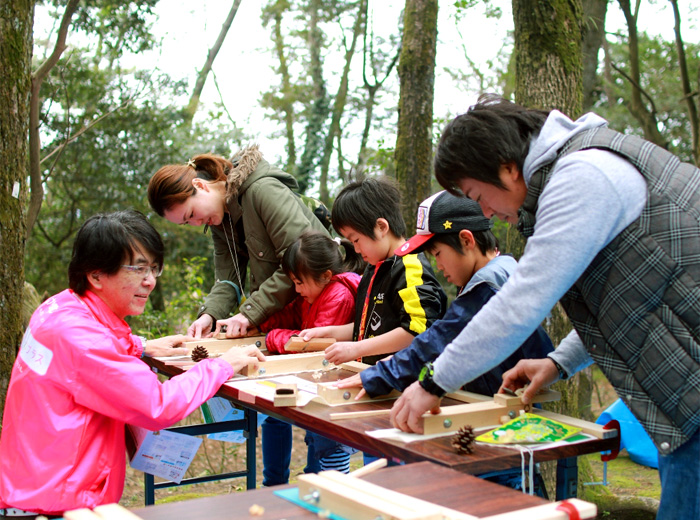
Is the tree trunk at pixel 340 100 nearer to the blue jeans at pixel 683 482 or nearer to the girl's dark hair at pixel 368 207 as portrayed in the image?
the girl's dark hair at pixel 368 207

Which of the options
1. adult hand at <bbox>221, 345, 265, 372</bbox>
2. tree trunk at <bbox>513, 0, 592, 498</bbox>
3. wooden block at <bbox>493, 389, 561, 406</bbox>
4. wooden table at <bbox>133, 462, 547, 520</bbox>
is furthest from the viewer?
tree trunk at <bbox>513, 0, 592, 498</bbox>

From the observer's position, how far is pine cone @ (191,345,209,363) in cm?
325

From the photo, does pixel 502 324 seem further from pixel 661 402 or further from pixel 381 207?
pixel 381 207

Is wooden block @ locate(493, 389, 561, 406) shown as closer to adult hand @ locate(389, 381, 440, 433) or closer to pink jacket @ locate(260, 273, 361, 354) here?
adult hand @ locate(389, 381, 440, 433)

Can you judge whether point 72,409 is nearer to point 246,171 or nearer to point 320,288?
Answer: point 320,288

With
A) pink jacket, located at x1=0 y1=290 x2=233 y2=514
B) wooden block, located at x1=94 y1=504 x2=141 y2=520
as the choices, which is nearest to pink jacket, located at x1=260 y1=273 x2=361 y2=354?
pink jacket, located at x1=0 y1=290 x2=233 y2=514

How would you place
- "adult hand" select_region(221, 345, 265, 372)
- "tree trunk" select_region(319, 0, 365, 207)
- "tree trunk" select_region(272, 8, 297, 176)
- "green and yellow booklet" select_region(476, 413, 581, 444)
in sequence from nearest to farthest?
"green and yellow booklet" select_region(476, 413, 581, 444), "adult hand" select_region(221, 345, 265, 372), "tree trunk" select_region(319, 0, 365, 207), "tree trunk" select_region(272, 8, 297, 176)

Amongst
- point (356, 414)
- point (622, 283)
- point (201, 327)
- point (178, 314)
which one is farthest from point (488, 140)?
point (178, 314)

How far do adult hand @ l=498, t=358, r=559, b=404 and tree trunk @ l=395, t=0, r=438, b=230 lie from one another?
4109mm

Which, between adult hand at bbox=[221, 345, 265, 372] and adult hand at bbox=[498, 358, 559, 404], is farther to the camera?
adult hand at bbox=[221, 345, 265, 372]

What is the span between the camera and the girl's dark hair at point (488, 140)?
1.90 meters

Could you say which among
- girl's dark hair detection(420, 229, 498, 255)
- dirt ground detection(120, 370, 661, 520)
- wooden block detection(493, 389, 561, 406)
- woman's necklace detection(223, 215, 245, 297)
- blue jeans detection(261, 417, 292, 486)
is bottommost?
dirt ground detection(120, 370, 661, 520)

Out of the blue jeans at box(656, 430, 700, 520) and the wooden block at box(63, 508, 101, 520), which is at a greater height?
the wooden block at box(63, 508, 101, 520)

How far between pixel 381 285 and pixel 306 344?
48cm
